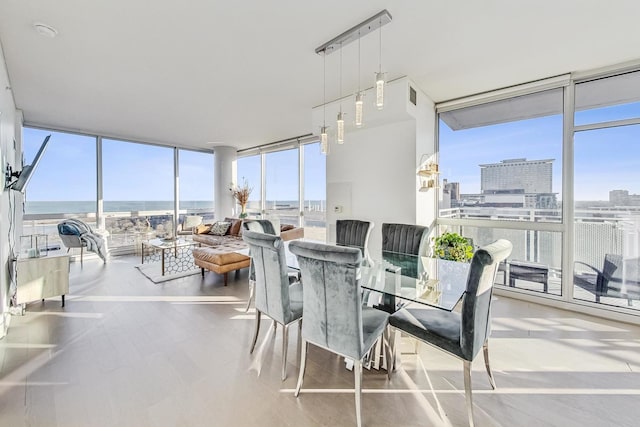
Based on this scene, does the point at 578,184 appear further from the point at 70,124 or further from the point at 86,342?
the point at 70,124

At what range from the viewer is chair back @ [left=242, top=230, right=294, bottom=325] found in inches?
78.3

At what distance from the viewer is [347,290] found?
158 centimetres

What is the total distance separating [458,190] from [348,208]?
66.5 inches

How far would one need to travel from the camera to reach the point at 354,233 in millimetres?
3439

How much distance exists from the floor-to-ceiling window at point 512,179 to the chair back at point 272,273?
123 inches

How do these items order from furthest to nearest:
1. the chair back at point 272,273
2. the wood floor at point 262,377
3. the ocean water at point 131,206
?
the ocean water at point 131,206
the chair back at point 272,273
the wood floor at point 262,377

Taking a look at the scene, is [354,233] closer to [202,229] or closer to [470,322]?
[470,322]

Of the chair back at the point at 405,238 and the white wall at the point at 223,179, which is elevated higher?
the white wall at the point at 223,179

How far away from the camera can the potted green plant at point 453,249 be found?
9.91ft

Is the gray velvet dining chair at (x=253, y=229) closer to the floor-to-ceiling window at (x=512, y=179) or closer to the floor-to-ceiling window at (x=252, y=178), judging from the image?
the floor-to-ceiling window at (x=512, y=179)

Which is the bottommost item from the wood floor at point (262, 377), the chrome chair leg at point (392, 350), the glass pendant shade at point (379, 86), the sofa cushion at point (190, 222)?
the wood floor at point (262, 377)

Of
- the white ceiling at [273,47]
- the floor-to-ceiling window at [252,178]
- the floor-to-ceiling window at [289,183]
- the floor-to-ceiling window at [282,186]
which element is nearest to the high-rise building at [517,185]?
the white ceiling at [273,47]

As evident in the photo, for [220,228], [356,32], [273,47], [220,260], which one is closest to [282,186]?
[220,228]

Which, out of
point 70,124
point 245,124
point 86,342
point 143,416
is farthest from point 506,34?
point 70,124
